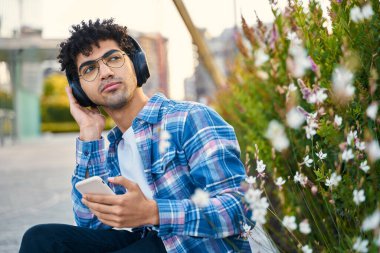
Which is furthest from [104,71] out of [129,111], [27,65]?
[27,65]

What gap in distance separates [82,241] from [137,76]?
76cm

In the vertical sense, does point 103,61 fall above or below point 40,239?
above

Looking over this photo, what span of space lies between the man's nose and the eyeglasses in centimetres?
2

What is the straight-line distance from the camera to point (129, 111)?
2945 millimetres

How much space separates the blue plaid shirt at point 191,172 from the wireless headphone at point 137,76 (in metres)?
0.27

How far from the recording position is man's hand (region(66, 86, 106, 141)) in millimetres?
3025

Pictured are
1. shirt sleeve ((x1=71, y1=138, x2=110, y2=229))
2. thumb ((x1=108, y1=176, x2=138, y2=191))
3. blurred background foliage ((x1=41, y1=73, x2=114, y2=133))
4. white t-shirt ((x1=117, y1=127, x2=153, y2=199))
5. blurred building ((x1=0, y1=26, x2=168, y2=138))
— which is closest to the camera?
thumb ((x1=108, y1=176, x2=138, y2=191))

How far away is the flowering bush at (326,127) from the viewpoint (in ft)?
5.77

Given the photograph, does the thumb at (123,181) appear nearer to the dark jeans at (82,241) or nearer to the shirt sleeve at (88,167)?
the dark jeans at (82,241)

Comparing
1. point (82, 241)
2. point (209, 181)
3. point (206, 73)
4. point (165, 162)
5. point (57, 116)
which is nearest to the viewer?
point (209, 181)

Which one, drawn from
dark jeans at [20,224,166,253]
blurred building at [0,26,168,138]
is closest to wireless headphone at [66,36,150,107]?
dark jeans at [20,224,166,253]

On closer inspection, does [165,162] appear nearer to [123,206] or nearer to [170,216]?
[170,216]

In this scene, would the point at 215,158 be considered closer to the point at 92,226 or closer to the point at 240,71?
the point at 92,226

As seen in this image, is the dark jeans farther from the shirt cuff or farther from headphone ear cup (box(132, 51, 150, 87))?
headphone ear cup (box(132, 51, 150, 87))
